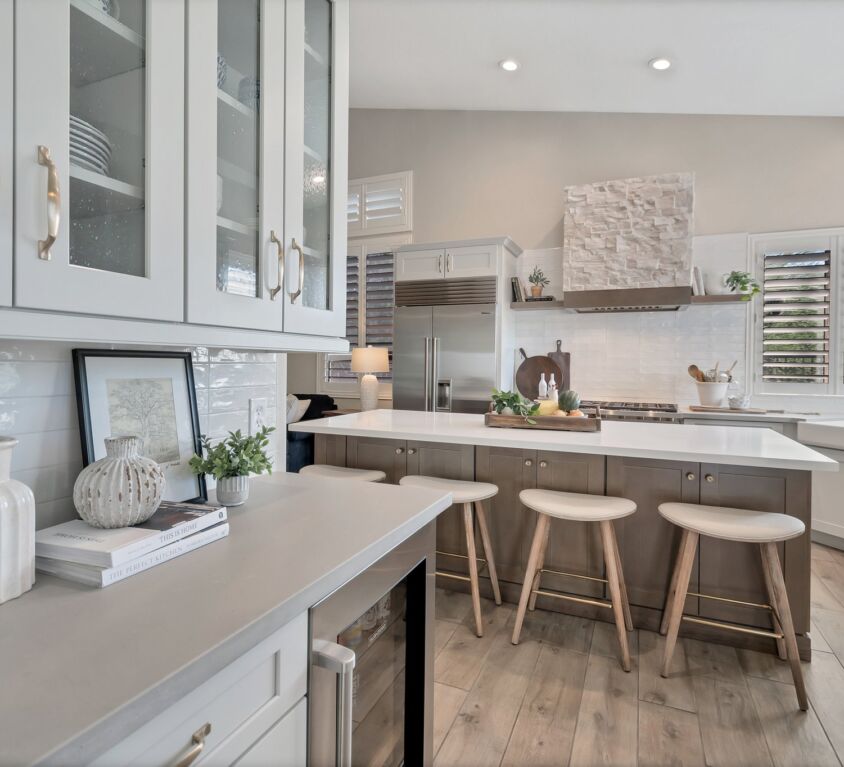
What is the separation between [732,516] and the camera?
199cm

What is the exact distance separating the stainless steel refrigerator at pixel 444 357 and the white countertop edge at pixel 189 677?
143 inches

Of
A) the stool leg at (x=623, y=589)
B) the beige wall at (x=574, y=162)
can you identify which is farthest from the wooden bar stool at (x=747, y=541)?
the beige wall at (x=574, y=162)

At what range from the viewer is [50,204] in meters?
0.71

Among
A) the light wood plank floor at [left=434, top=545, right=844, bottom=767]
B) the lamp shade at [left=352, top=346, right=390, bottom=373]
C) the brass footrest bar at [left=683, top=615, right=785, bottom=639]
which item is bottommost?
the light wood plank floor at [left=434, top=545, right=844, bottom=767]

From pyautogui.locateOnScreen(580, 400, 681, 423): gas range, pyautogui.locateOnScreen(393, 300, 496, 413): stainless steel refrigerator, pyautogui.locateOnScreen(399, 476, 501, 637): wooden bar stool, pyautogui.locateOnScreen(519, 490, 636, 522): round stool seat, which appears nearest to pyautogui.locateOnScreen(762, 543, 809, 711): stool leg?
pyautogui.locateOnScreen(519, 490, 636, 522): round stool seat

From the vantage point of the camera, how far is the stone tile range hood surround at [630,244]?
13.2 feet

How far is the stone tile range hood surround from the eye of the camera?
158 inches

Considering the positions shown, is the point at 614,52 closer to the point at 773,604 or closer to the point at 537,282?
the point at 537,282

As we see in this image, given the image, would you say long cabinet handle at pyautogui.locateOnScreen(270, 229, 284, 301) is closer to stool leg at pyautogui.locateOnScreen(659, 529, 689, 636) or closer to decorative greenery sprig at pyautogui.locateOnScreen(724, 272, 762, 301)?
stool leg at pyautogui.locateOnScreen(659, 529, 689, 636)

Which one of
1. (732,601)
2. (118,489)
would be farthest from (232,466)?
(732,601)

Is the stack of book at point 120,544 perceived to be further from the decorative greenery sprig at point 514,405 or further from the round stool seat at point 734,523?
the decorative greenery sprig at point 514,405

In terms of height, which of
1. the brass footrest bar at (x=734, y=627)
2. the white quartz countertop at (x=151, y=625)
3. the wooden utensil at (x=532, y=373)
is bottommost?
the brass footrest bar at (x=734, y=627)

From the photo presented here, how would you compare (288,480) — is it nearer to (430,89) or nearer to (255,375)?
(255,375)

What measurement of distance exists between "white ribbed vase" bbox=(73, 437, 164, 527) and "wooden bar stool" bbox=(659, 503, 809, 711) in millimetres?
1822
